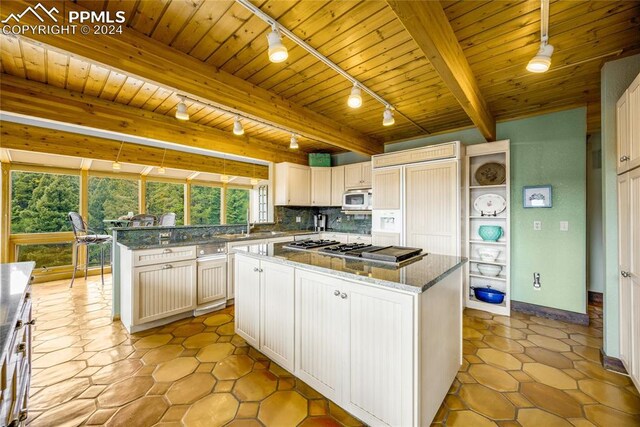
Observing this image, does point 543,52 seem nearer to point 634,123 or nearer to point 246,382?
point 634,123

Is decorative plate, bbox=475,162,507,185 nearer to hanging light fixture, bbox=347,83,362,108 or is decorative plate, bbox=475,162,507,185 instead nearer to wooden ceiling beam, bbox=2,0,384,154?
hanging light fixture, bbox=347,83,362,108

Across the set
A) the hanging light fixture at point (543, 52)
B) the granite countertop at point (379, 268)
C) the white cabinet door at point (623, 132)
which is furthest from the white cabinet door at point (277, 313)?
the white cabinet door at point (623, 132)

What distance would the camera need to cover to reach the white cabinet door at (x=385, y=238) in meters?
3.74

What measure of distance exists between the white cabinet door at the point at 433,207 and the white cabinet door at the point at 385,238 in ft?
0.57

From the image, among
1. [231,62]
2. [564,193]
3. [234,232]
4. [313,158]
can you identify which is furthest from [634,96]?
[234,232]

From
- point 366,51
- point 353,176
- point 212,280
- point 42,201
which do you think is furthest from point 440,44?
point 42,201

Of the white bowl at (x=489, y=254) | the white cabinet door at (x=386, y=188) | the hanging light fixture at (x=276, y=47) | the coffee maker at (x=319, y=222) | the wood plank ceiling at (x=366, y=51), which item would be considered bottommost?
the white bowl at (x=489, y=254)

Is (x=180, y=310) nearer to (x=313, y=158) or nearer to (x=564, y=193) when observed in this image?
(x=313, y=158)

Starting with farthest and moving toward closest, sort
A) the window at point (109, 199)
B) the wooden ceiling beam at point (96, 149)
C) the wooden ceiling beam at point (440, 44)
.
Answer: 1. the window at point (109, 199)
2. the wooden ceiling beam at point (96, 149)
3. the wooden ceiling beam at point (440, 44)

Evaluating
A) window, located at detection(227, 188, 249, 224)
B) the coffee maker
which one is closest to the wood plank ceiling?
the coffee maker

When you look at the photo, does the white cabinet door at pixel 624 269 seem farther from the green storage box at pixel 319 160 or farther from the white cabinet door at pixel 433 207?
the green storage box at pixel 319 160

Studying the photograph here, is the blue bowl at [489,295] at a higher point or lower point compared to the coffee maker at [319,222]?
lower

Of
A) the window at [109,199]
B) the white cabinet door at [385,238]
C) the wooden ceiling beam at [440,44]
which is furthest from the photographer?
the window at [109,199]

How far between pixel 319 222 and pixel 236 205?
9.70ft
